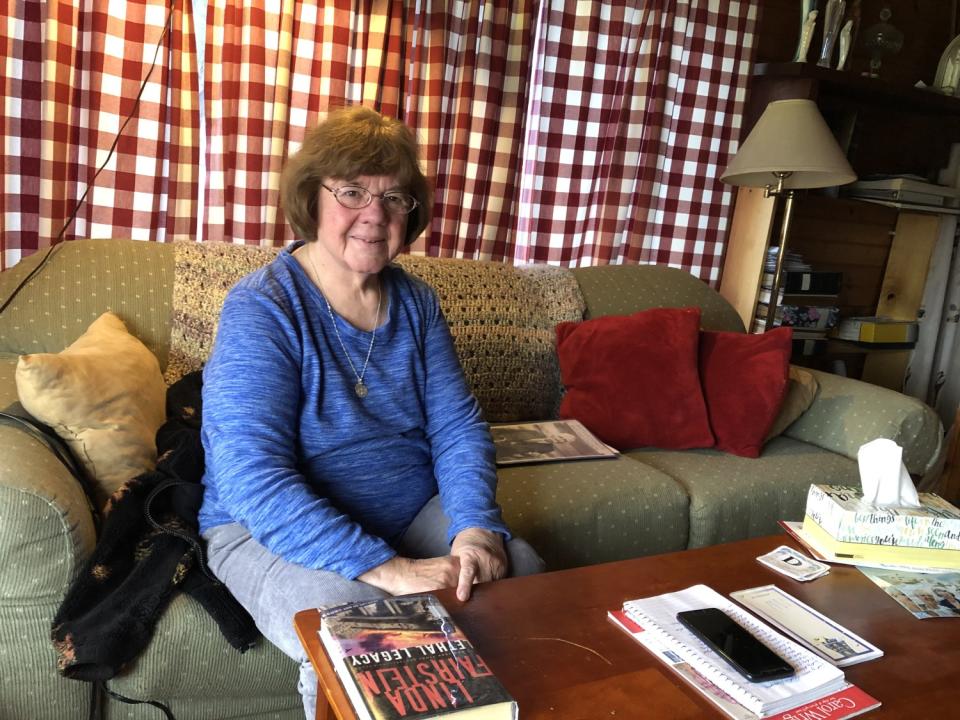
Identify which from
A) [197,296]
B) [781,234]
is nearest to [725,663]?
[197,296]

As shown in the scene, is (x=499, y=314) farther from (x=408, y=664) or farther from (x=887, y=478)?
(x=408, y=664)

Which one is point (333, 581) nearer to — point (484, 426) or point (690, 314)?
point (484, 426)

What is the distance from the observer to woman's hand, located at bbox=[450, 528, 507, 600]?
118 cm

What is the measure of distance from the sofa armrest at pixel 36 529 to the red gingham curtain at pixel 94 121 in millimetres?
994

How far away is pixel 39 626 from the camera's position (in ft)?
3.79

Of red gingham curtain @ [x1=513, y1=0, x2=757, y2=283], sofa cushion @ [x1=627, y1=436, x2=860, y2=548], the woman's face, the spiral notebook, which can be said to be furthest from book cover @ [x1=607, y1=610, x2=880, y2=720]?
red gingham curtain @ [x1=513, y1=0, x2=757, y2=283]

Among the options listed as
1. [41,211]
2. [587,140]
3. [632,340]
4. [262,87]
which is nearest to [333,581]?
[632,340]

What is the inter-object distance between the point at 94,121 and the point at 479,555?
1563 millimetres

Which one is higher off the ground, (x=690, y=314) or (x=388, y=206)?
(x=388, y=206)

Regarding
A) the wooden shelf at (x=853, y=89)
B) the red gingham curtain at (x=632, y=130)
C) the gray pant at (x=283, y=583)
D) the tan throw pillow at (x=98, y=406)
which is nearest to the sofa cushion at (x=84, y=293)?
the tan throw pillow at (x=98, y=406)

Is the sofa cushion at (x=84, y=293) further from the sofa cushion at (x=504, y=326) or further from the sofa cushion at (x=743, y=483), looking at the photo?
the sofa cushion at (x=743, y=483)

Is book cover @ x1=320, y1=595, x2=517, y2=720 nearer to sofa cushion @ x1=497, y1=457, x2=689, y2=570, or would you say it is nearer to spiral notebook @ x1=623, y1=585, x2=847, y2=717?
spiral notebook @ x1=623, y1=585, x2=847, y2=717

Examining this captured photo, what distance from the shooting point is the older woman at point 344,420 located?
1.15 meters

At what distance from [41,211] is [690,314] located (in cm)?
175
